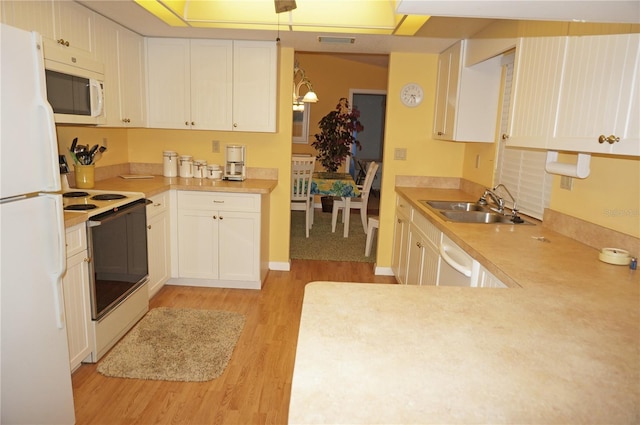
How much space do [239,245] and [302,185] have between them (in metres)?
2.18

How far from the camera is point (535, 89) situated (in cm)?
211

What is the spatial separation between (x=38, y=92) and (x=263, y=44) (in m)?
2.37

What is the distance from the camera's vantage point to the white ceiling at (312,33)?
113 inches

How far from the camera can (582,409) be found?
0.82 meters

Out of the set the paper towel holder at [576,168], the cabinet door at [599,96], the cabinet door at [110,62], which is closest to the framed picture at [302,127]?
the cabinet door at [110,62]

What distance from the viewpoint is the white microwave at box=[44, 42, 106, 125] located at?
2361mm

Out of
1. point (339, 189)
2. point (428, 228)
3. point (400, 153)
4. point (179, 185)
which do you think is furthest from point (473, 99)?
point (339, 189)

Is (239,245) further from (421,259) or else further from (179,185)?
(421,259)

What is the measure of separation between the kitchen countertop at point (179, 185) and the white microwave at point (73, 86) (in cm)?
57

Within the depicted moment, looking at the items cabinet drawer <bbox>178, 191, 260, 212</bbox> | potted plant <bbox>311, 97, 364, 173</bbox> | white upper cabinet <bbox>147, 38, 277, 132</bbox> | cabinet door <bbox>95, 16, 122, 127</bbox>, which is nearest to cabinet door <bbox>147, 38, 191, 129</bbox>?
white upper cabinet <bbox>147, 38, 277, 132</bbox>

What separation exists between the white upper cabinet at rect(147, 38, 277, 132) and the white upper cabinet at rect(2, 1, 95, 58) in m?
0.88

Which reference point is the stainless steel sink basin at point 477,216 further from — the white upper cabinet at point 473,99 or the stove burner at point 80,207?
the stove burner at point 80,207

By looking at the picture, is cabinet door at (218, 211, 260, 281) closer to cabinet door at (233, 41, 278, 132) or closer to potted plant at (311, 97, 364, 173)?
cabinet door at (233, 41, 278, 132)

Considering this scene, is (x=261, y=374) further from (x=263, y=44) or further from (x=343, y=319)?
(x=263, y=44)
